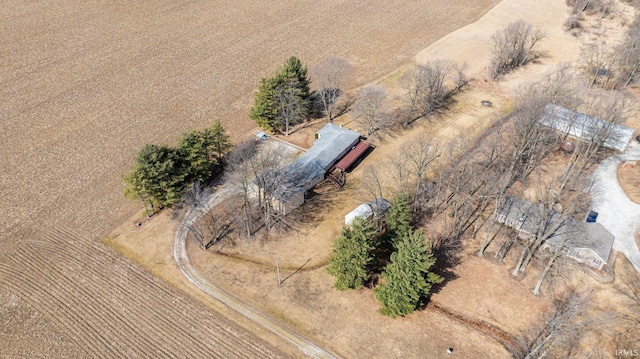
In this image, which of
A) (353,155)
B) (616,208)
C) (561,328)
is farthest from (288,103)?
(616,208)

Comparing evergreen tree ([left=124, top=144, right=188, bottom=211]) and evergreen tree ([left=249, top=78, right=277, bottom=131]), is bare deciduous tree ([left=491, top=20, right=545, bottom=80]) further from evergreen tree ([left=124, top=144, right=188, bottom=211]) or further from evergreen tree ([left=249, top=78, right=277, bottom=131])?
evergreen tree ([left=124, top=144, right=188, bottom=211])

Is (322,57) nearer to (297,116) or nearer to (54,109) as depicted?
(297,116)

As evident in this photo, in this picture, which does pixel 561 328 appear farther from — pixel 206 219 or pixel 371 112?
pixel 206 219

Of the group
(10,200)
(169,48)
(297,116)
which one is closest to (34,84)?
(169,48)

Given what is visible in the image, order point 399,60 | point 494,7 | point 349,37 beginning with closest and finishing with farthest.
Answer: point 399,60
point 349,37
point 494,7

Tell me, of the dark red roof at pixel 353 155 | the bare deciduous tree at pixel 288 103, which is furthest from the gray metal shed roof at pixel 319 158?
the bare deciduous tree at pixel 288 103

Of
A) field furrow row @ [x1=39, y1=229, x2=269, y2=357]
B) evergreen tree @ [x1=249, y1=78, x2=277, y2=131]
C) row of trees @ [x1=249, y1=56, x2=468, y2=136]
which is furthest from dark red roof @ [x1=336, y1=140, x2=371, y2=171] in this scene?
field furrow row @ [x1=39, y1=229, x2=269, y2=357]
